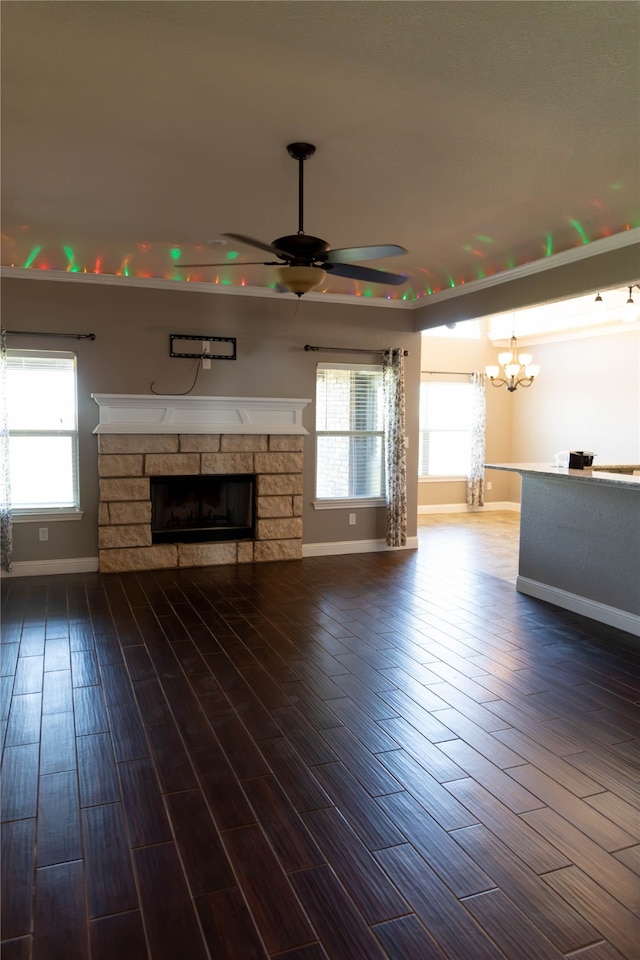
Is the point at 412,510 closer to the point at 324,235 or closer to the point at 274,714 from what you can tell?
the point at 324,235

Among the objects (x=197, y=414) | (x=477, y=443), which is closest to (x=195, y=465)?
(x=197, y=414)

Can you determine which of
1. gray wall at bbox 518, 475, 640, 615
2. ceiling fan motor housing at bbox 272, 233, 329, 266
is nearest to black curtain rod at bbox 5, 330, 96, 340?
ceiling fan motor housing at bbox 272, 233, 329, 266

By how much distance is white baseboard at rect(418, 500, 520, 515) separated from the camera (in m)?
10.1

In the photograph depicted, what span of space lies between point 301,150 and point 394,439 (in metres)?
4.15

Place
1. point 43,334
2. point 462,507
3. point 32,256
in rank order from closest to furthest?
point 32,256 → point 43,334 → point 462,507

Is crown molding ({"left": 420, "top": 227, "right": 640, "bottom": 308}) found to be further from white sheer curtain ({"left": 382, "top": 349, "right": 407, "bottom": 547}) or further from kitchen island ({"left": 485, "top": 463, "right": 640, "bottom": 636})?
kitchen island ({"left": 485, "top": 463, "right": 640, "bottom": 636})

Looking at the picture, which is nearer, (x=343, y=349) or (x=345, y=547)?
(x=343, y=349)

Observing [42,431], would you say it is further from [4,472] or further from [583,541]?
[583,541]

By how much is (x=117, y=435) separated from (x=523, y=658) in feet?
13.1

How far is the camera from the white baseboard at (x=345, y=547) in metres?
6.97

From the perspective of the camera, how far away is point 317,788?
8.59 ft

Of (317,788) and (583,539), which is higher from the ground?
(583,539)

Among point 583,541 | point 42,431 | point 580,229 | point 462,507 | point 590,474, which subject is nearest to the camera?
point 580,229

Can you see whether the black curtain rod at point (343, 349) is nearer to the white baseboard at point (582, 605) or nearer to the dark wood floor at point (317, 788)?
the white baseboard at point (582, 605)
